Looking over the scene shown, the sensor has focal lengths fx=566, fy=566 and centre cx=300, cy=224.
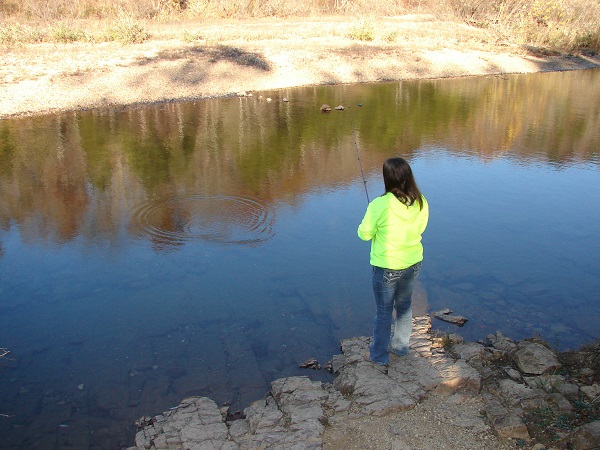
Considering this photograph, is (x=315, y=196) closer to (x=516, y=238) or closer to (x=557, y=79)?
(x=516, y=238)

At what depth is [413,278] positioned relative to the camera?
4254 mm

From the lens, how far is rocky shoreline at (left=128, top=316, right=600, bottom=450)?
3.66m

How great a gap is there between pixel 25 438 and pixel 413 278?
3.08 meters

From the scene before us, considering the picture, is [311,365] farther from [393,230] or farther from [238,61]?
[238,61]

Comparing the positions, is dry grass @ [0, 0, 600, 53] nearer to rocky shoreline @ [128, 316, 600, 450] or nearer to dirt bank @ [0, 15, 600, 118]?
dirt bank @ [0, 15, 600, 118]

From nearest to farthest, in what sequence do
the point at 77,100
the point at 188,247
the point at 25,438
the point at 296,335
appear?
the point at 25,438 < the point at 296,335 < the point at 188,247 < the point at 77,100

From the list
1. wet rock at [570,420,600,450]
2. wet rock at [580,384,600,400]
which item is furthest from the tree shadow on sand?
wet rock at [570,420,600,450]

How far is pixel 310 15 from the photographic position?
100 feet

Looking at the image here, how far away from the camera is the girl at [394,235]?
3.95 meters

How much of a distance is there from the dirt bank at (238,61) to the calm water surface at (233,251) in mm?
2728

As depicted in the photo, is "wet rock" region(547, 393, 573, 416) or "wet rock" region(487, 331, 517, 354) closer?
"wet rock" region(547, 393, 573, 416)

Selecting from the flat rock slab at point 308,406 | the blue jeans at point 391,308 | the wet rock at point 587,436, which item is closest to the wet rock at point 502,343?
the flat rock slab at point 308,406

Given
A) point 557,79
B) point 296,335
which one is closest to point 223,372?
point 296,335

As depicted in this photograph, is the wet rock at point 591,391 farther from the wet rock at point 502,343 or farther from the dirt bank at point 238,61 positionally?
the dirt bank at point 238,61
